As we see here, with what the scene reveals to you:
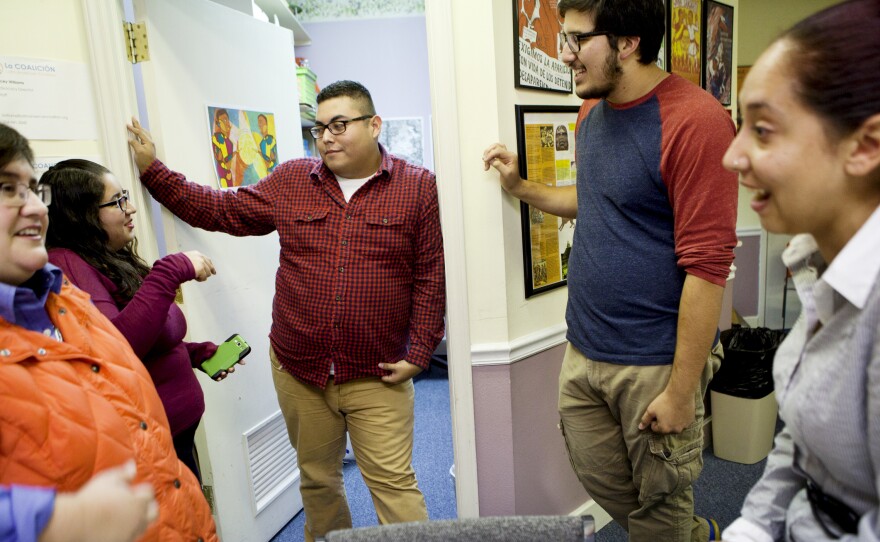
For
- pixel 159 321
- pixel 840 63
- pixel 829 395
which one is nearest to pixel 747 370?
pixel 829 395

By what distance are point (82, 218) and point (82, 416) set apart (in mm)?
699

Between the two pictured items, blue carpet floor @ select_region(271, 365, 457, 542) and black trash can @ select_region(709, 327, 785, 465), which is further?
black trash can @ select_region(709, 327, 785, 465)

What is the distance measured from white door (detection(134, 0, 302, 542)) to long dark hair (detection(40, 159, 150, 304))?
1.25ft

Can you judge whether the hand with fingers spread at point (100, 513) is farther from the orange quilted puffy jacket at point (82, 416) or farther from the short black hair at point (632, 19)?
the short black hair at point (632, 19)

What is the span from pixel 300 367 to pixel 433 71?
104 centimetres

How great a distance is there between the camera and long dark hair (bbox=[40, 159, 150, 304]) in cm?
133

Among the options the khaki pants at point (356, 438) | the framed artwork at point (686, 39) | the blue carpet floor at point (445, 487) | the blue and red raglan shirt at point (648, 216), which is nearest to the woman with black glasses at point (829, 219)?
the blue and red raglan shirt at point (648, 216)

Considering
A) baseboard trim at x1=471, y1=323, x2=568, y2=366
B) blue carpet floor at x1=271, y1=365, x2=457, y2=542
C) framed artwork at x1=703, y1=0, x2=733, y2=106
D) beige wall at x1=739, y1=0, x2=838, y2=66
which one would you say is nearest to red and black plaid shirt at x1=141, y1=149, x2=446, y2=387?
baseboard trim at x1=471, y1=323, x2=568, y2=366

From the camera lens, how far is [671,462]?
1355 millimetres

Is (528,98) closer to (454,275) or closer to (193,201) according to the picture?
(454,275)

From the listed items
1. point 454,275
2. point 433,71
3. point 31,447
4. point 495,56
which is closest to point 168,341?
point 31,447

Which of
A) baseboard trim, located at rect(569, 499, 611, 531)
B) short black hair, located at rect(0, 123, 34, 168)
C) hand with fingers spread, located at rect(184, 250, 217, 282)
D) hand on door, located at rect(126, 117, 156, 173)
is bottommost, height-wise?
baseboard trim, located at rect(569, 499, 611, 531)

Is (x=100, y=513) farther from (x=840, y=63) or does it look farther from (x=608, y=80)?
(x=608, y=80)

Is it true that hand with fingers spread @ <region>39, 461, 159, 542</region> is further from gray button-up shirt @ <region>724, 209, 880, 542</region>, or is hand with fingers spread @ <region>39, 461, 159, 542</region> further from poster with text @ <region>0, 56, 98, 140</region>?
poster with text @ <region>0, 56, 98, 140</region>
